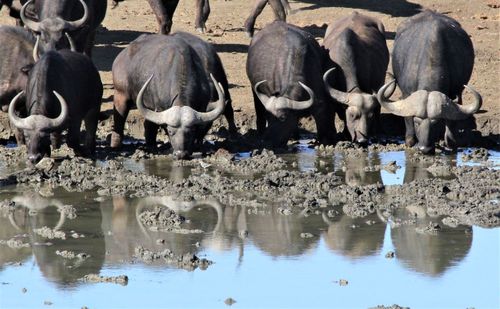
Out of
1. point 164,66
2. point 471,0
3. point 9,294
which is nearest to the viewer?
point 9,294

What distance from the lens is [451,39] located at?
17625 mm

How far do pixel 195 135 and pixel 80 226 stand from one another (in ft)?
11.4

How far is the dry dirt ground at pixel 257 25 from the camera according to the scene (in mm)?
20281

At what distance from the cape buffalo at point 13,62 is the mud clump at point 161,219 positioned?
3811 millimetres

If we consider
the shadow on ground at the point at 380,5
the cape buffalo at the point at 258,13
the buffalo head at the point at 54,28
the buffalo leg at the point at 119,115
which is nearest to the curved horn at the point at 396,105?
the buffalo leg at the point at 119,115

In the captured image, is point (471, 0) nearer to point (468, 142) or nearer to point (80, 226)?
point (468, 142)

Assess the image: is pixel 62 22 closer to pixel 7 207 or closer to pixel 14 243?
pixel 7 207

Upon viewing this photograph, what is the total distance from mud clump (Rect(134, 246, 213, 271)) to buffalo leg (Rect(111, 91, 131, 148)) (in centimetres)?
518

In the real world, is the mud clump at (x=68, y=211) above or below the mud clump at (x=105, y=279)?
below

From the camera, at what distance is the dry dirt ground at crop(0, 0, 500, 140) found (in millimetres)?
20281

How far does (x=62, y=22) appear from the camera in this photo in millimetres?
19203

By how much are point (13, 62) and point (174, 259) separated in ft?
19.4

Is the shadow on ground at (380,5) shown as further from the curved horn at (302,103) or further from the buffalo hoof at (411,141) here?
the curved horn at (302,103)

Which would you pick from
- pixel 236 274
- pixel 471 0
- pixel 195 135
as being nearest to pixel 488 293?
pixel 236 274
